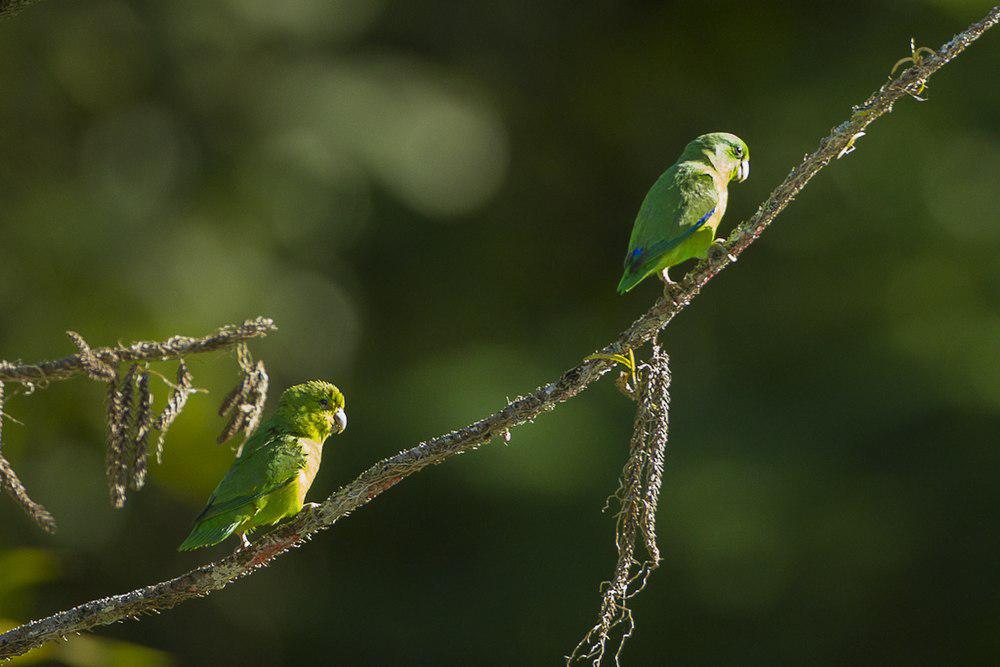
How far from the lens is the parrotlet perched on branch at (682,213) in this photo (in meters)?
2.62

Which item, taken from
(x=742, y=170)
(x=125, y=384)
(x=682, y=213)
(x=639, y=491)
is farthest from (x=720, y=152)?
(x=125, y=384)

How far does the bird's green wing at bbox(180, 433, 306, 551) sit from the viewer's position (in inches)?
103

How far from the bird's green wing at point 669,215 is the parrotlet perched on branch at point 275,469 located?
30.8 inches

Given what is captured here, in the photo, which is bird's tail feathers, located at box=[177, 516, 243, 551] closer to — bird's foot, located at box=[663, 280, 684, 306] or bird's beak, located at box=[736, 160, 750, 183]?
bird's foot, located at box=[663, 280, 684, 306]

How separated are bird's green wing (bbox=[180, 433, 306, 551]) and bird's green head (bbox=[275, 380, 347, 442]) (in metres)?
0.08

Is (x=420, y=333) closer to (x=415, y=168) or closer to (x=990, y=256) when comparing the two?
(x=415, y=168)

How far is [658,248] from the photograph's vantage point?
2.63m

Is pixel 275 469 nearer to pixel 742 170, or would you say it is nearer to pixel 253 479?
pixel 253 479

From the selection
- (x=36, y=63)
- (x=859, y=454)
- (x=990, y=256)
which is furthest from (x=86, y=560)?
(x=990, y=256)

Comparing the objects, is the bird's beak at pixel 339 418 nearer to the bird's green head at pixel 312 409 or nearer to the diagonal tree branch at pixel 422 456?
the bird's green head at pixel 312 409

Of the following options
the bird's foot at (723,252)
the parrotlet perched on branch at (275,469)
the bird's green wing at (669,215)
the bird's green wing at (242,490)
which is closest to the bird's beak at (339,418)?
the parrotlet perched on branch at (275,469)

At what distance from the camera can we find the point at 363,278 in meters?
8.53

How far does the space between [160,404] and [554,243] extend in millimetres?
Answer: 3592

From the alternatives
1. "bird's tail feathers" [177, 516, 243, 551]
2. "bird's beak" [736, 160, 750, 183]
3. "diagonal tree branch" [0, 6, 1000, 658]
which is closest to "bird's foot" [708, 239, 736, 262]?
"diagonal tree branch" [0, 6, 1000, 658]
